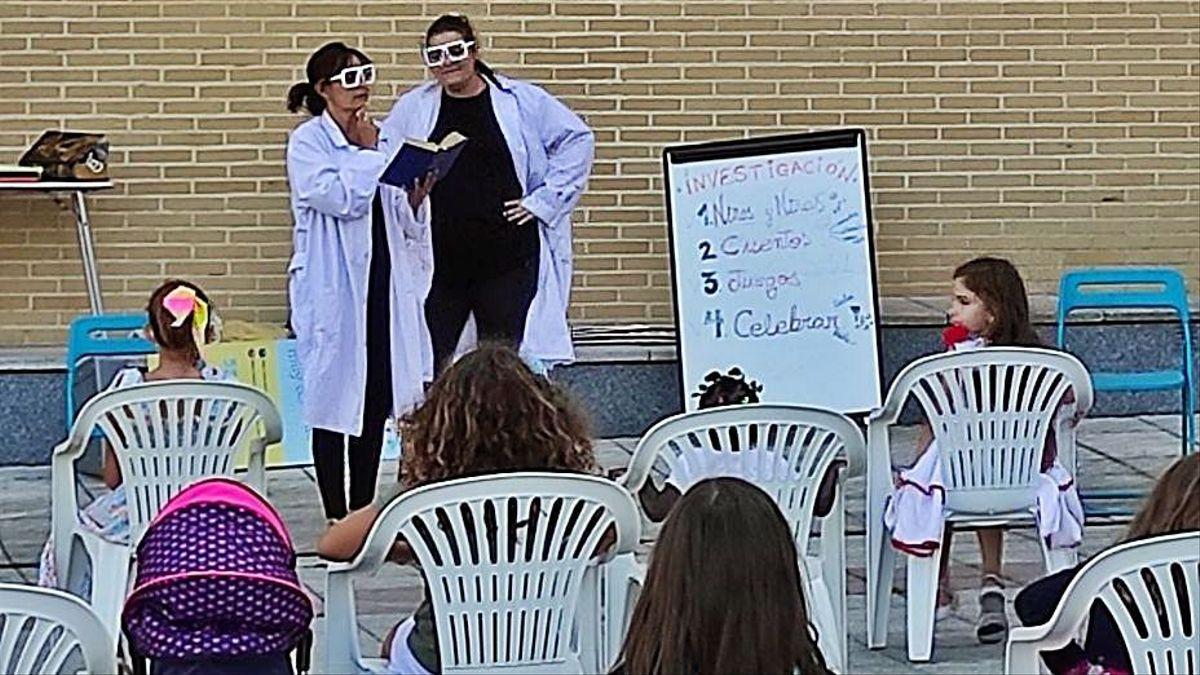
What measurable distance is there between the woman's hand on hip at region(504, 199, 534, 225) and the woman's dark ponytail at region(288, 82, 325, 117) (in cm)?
71

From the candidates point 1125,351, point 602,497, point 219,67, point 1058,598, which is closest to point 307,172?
point 219,67

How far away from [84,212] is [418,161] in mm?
2623

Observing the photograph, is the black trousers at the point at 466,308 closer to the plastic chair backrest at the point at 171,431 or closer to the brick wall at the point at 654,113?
the plastic chair backrest at the point at 171,431

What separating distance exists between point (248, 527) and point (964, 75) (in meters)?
6.50

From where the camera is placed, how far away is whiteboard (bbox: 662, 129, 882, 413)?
29.1ft

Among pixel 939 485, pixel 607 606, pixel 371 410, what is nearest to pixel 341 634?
pixel 607 606

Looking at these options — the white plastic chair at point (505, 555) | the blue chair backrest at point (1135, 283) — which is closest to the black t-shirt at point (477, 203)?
the blue chair backrest at point (1135, 283)

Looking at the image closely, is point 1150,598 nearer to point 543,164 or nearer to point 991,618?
point 991,618

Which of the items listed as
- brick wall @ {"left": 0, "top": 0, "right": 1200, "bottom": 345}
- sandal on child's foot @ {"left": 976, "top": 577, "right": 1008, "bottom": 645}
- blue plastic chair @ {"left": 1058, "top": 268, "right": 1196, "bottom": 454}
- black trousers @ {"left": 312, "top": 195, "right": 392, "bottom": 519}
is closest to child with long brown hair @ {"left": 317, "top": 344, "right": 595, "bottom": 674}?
sandal on child's foot @ {"left": 976, "top": 577, "right": 1008, "bottom": 645}

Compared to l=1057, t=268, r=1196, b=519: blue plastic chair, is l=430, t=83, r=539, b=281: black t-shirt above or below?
above

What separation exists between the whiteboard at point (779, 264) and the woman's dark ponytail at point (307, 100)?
2173 mm

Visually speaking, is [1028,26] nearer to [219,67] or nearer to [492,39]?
[492,39]

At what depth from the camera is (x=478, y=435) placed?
4.33 m

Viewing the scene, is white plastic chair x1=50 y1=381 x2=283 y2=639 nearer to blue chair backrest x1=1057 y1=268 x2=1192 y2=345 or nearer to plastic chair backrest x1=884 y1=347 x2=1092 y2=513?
plastic chair backrest x1=884 y1=347 x2=1092 y2=513
